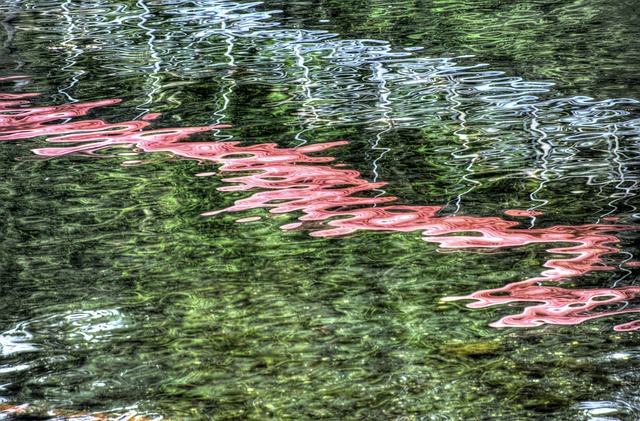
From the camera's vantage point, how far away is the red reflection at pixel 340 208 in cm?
296

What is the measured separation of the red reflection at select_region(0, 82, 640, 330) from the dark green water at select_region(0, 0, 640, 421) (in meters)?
0.03

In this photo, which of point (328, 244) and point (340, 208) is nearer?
point (328, 244)

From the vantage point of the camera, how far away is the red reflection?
2.96m

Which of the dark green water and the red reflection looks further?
the red reflection

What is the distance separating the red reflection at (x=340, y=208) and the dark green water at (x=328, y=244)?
0.10 feet

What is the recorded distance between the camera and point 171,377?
252cm

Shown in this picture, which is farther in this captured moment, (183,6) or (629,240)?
(183,6)

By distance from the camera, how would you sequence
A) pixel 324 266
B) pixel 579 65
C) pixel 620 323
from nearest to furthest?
pixel 620 323, pixel 324 266, pixel 579 65

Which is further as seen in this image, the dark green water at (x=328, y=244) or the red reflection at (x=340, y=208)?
the red reflection at (x=340, y=208)

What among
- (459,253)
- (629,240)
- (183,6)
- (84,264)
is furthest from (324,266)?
(183,6)

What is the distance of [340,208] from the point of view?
4000mm

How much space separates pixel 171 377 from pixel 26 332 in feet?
1.97

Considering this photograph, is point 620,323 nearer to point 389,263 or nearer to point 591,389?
point 591,389

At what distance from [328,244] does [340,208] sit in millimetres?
459
